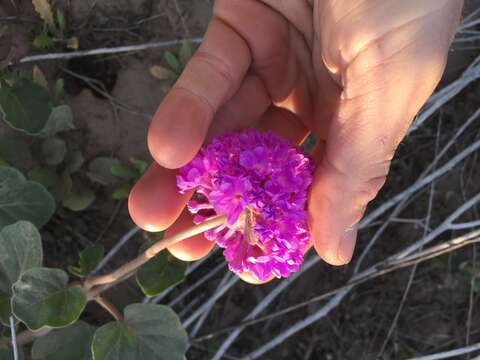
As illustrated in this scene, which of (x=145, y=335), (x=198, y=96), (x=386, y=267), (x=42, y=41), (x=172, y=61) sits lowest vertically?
(x=386, y=267)

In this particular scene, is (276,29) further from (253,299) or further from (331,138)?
(253,299)

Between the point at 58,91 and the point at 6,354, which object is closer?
the point at 6,354

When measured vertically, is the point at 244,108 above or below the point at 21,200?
above

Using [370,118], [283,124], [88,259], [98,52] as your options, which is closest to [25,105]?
[98,52]

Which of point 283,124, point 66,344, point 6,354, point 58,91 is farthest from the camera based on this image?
point 58,91

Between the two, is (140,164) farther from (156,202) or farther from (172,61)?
(156,202)

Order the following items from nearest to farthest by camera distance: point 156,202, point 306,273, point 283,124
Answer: point 156,202 → point 283,124 → point 306,273

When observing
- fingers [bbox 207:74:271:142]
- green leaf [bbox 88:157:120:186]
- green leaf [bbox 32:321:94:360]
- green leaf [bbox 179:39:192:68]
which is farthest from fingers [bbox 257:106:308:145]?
green leaf [bbox 32:321:94:360]
